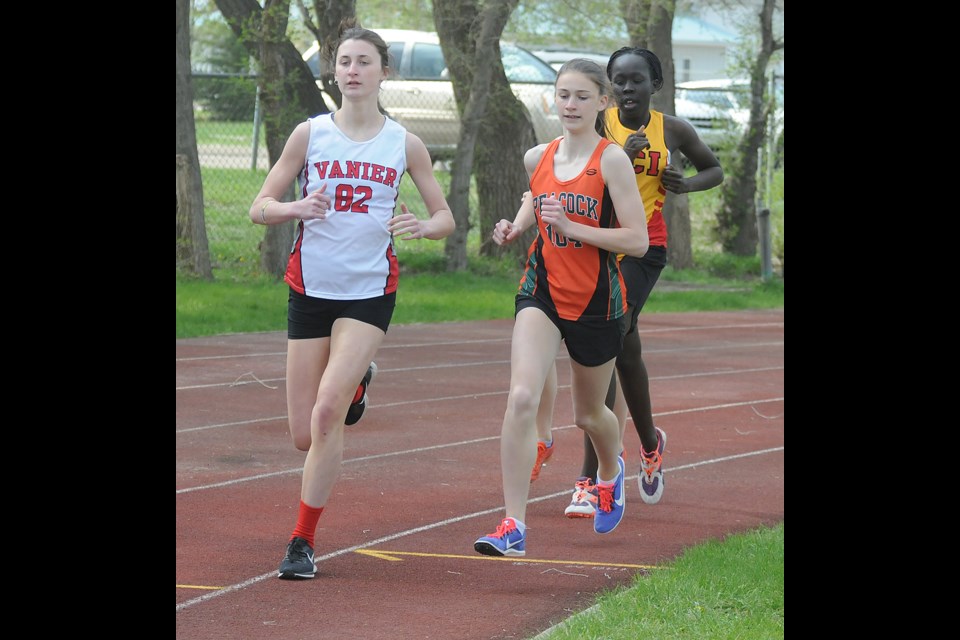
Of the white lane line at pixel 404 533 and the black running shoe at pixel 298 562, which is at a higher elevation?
the black running shoe at pixel 298 562

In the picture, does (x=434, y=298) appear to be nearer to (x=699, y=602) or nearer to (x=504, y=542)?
(x=504, y=542)

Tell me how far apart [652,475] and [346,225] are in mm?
2202

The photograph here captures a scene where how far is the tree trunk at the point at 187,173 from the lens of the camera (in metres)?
15.5

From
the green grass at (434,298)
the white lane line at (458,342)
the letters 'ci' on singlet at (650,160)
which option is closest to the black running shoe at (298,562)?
the letters 'ci' on singlet at (650,160)

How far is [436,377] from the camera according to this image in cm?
1093

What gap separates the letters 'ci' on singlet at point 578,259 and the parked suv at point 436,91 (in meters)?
13.2

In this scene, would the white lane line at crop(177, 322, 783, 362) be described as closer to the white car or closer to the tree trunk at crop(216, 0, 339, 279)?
the tree trunk at crop(216, 0, 339, 279)

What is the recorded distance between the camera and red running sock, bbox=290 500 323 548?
207 inches

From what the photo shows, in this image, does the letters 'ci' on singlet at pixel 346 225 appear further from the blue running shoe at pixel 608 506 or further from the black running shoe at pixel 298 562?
the blue running shoe at pixel 608 506

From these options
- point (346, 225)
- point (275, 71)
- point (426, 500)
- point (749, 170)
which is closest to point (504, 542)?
point (346, 225)
